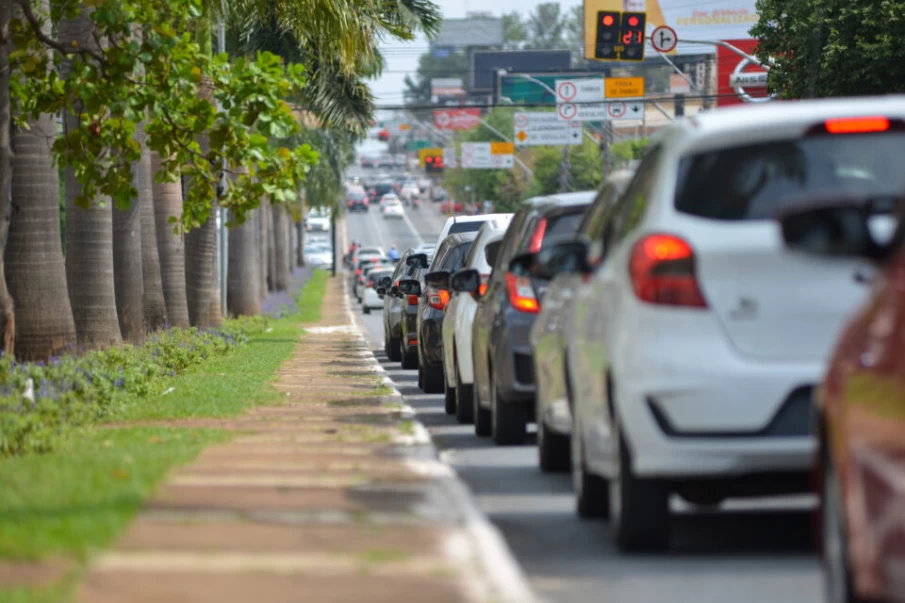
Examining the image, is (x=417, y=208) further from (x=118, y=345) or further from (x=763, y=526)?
(x=763, y=526)

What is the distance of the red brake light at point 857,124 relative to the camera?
24.7ft

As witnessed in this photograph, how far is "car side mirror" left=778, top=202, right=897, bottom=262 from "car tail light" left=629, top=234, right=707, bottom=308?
1.70 metres

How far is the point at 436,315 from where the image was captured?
1920 cm

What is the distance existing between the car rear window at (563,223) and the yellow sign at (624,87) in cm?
5365

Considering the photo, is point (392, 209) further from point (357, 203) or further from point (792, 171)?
point (792, 171)

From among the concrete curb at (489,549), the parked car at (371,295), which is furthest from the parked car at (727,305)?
the parked car at (371,295)

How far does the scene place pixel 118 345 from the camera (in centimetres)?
2056

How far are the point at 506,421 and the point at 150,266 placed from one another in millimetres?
13076

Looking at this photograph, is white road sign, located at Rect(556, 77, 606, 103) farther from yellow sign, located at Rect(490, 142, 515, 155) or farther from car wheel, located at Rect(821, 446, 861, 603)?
car wheel, located at Rect(821, 446, 861, 603)

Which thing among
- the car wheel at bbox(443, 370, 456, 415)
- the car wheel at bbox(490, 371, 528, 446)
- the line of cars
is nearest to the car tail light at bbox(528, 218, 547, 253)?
the car wheel at bbox(490, 371, 528, 446)

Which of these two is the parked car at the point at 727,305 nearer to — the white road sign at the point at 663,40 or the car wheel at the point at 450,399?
the car wheel at the point at 450,399

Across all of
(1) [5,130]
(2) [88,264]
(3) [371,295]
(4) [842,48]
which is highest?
(4) [842,48]

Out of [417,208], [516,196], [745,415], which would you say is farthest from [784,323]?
[417,208]

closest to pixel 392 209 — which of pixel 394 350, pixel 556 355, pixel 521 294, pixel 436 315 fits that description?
pixel 394 350
